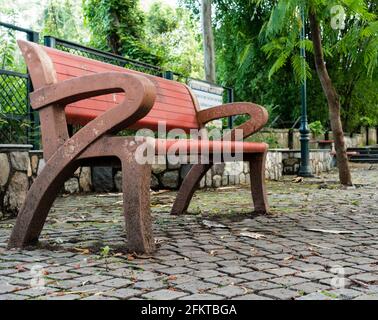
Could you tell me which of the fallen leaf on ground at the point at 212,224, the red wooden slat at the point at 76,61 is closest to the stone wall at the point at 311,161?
the fallen leaf on ground at the point at 212,224

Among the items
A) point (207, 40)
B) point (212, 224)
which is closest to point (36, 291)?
point (212, 224)

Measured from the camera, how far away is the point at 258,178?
13.3ft

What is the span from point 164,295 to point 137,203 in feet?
2.40

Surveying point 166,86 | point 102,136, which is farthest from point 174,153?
point 166,86

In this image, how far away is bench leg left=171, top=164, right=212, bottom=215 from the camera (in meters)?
4.25

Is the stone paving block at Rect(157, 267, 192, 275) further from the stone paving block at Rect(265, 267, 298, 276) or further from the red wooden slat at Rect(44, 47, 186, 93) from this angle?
the red wooden slat at Rect(44, 47, 186, 93)

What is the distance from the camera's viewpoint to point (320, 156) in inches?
528

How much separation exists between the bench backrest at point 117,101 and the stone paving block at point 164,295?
4.53ft

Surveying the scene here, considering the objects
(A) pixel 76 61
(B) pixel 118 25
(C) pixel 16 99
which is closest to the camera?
(A) pixel 76 61

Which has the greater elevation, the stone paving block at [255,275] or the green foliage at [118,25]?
the green foliage at [118,25]

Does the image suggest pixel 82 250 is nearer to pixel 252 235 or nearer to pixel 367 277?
pixel 252 235

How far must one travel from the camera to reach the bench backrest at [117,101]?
3.00 meters

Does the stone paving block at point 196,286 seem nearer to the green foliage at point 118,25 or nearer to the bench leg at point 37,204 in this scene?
the bench leg at point 37,204

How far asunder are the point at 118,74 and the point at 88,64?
804mm
